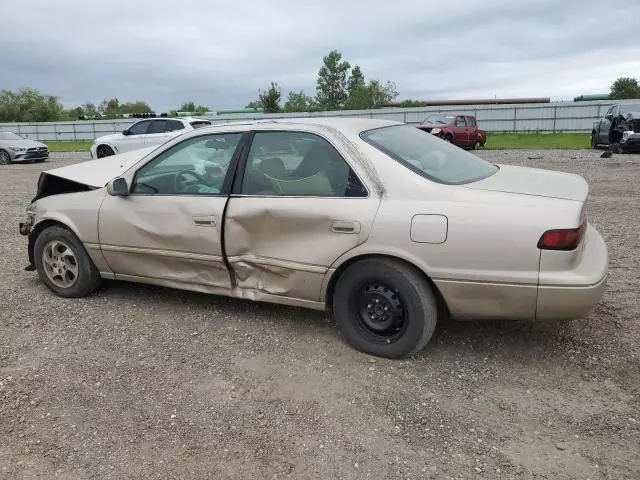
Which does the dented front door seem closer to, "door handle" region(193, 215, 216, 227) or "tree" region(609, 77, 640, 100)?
"door handle" region(193, 215, 216, 227)

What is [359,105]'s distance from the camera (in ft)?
210

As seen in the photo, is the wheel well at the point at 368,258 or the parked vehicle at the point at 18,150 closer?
the wheel well at the point at 368,258

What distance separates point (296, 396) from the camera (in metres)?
3.14

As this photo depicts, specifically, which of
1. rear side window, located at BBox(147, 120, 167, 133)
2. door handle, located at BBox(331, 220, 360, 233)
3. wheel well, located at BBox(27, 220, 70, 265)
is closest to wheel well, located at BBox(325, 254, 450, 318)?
door handle, located at BBox(331, 220, 360, 233)

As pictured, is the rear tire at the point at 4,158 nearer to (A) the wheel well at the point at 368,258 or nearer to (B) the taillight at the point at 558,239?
(A) the wheel well at the point at 368,258

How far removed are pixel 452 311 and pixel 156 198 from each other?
2416 mm

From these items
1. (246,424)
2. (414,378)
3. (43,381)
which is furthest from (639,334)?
(43,381)

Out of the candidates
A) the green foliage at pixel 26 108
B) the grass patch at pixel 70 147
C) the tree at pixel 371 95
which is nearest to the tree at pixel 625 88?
the tree at pixel 371 95

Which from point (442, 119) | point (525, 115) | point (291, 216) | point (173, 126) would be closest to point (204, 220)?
point (291, 216)

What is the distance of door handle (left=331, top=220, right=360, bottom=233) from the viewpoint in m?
3.38

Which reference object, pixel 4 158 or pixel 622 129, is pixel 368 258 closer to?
pixel 622 129

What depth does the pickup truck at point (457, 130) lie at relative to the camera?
22828mm

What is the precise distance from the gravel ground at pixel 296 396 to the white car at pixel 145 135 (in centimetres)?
1319

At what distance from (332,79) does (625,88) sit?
35796 millimetres
